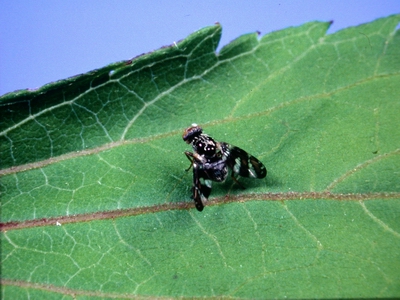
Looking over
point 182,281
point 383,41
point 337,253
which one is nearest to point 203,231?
point 182,281

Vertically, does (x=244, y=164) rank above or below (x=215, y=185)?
above

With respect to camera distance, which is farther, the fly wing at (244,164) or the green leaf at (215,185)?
the fly wing at (244,164)

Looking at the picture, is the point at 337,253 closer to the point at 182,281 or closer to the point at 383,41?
the point at 182,281

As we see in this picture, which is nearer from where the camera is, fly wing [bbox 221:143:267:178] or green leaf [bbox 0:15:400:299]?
green leaf [bbox 0:15:400:299]
